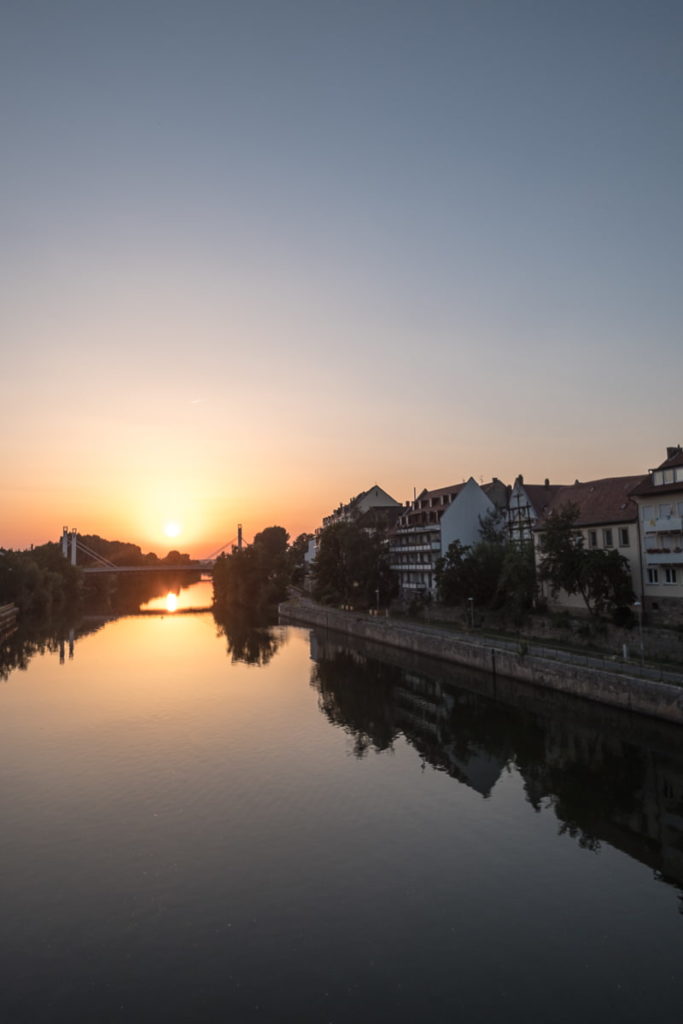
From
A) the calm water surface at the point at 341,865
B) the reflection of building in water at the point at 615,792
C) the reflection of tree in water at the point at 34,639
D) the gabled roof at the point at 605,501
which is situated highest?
the gabled roof at the point at 605,501

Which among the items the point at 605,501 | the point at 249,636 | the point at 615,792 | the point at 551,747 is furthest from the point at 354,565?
the point at 615,792

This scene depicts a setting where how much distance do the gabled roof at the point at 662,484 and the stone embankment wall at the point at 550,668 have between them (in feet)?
35.3

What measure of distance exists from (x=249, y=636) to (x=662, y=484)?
45.2m

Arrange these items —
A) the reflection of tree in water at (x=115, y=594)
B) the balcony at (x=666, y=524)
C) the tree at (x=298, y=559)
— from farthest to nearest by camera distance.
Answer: the reflection of tree in water at (x=115, y=594) < the tree at (x=298, y=559) < the balcony at (x=666, y=524)

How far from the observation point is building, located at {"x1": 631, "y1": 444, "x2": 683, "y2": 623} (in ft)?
122

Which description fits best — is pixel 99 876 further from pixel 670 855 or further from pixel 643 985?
pixel 670 855

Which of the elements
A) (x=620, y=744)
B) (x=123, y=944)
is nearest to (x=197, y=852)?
(x=123, y=944)

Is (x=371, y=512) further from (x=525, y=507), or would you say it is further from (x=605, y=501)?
(x=605, y=501)

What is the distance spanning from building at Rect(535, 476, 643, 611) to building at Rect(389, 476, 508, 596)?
14.3m

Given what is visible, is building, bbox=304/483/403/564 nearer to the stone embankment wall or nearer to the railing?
the stone embankment wall

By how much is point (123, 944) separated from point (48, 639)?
5857 cm

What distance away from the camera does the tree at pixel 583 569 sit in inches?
1508

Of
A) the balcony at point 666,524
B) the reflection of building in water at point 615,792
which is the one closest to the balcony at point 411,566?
the balcony at point 666,524

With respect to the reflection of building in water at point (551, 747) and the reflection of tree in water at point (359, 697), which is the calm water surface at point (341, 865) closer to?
the reflection of building in water at point (551, 747)
